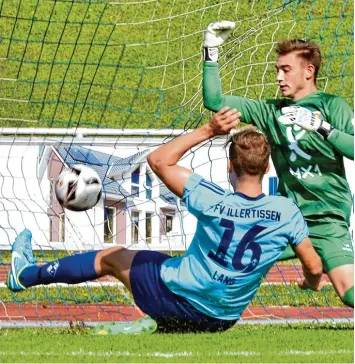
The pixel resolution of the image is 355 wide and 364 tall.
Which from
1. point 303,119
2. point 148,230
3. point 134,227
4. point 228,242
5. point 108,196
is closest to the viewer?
point 228,242

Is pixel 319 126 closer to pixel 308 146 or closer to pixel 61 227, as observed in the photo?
pixel 308 146

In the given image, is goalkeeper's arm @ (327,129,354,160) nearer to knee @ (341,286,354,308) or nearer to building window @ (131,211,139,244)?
knee @ (341,286,354,308)

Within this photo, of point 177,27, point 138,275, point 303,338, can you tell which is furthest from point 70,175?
point 177,27

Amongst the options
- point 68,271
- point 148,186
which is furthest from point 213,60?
point 148,186

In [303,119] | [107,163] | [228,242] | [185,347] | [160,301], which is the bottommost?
[185,347]

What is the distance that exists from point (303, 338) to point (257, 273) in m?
0.74

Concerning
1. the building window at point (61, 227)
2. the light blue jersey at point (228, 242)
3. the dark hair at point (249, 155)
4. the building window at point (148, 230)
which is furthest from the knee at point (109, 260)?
the building window at point (61, 227)

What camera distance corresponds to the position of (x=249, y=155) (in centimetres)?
596

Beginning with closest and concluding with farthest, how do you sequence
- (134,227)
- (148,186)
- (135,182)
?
(135,182) < (148,186) < (134,227)

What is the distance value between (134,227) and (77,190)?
2.75 metres

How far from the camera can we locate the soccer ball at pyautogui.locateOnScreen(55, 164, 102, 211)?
723 cm

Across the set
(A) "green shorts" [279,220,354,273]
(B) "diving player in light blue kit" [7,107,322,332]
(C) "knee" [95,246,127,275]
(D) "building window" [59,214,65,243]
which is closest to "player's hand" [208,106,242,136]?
(B) "diving player in light blue kit" [7,107,322,332]

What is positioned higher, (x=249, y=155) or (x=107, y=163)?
(x=249, y=155)

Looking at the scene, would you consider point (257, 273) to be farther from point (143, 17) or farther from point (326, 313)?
point (143, 17)
